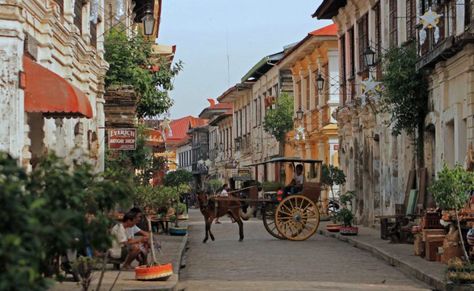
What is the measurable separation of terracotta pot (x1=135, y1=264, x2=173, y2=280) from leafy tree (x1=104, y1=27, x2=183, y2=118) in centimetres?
1463

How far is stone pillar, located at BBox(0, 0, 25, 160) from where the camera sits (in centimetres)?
1362

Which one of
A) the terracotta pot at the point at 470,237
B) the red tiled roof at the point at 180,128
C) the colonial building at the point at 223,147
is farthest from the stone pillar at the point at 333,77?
the red tiled roof at the point at 180,128

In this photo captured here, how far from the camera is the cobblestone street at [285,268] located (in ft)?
49.8

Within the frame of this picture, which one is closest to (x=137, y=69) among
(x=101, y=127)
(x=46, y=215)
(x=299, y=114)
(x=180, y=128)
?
(x=101, y=127)

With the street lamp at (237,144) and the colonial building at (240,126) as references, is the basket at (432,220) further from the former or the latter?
the street lamp at (237,144)

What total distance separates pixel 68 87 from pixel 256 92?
47.6 metres

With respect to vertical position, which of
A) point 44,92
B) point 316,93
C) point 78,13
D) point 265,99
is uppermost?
point 265,99

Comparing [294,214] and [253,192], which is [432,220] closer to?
[294,214]

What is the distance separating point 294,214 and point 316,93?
17396mm

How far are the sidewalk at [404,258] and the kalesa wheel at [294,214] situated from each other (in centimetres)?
114

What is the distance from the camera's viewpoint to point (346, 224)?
28.2 meters

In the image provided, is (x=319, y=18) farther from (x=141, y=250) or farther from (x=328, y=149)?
(x=141, y=250)

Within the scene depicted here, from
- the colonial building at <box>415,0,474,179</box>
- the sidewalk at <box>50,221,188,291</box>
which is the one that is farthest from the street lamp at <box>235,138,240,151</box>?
the sidewalk at <box>50,221,188,291</box>

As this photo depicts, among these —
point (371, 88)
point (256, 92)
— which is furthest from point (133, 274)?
point (256, 92)
